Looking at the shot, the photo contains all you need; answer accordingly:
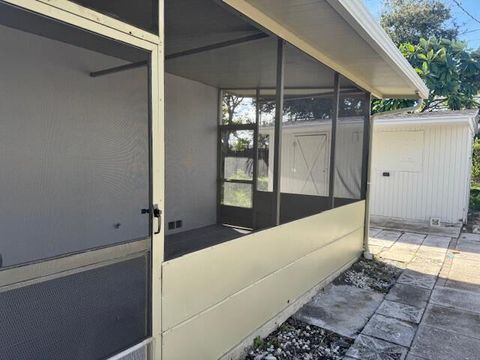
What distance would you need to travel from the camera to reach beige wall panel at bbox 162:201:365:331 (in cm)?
197

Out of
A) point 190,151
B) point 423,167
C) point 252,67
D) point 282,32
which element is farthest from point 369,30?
point 423,167

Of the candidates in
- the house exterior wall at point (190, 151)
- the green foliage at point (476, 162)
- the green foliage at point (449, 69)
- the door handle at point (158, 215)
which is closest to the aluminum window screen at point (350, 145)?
the house exterior wall at point (190, 151)

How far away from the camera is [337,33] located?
2.92 meters

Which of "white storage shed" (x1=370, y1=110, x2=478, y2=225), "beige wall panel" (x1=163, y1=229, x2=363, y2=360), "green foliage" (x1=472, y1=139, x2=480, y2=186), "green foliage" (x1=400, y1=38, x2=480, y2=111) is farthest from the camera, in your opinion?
"green foliage" (x1=472, y1=139, x2=480, y2=186)

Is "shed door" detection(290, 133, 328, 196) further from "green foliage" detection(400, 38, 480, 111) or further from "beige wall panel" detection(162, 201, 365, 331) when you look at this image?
"green foliage" detection(400, 38, 480, 111)

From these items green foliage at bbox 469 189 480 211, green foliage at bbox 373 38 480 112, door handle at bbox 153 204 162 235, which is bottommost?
green foliage at bbox 469 189 480 211

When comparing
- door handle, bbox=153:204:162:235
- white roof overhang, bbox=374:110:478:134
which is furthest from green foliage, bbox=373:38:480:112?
door handle, bbox=153:204:162:235

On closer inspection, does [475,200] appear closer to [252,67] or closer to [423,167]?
[423,167]

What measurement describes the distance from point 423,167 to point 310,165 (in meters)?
5.29

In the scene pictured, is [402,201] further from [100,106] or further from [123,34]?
[123,34]

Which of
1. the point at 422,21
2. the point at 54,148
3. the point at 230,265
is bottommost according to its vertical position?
the point at 230,265

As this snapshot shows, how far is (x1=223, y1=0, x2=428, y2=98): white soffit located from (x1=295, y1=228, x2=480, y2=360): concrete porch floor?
254 cm

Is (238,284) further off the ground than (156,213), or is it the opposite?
(156,213)

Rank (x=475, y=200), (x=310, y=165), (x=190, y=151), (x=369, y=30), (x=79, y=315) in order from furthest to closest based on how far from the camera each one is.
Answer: (x=475, y=200)
(x=190, y=151)
(x=310, y=165)
(x=369, y=30)
(x=79, y=315)
